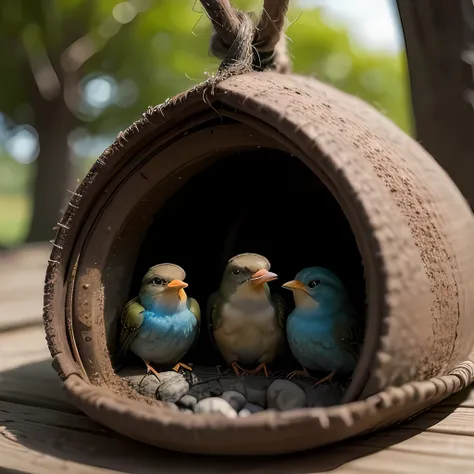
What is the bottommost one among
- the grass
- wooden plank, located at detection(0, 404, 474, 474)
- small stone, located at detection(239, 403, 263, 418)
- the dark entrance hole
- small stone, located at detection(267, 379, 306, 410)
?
wooden plank, located at detection(0, 404, 474, 474)

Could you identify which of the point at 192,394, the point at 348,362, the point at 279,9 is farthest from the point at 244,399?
the point at 279,9

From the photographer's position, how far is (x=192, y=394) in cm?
117

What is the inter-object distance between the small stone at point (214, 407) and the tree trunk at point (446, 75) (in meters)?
1.04

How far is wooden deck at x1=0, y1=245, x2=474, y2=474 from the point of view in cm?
96

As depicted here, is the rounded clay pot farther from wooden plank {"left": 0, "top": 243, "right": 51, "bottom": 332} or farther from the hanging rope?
wooden plank {"left": 0, "top": 243, "right": 51, "bottom": 332}

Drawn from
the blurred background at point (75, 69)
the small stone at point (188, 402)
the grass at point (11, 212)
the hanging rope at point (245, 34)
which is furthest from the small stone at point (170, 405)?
the grass at point (11, 212)

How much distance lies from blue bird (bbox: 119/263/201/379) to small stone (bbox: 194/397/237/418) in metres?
0.15

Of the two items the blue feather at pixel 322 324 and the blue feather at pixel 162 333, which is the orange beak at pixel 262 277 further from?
the blue feather at pixel 162 333

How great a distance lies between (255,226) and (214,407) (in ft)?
2.08

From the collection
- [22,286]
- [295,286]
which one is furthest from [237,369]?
[22,286]

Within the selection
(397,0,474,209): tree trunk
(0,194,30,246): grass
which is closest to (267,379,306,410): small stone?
(397,0,474,209): tree trunk

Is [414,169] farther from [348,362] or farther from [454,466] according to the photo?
[454,466]

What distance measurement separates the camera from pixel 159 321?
123 cm

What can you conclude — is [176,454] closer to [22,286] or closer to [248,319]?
[248,319]
